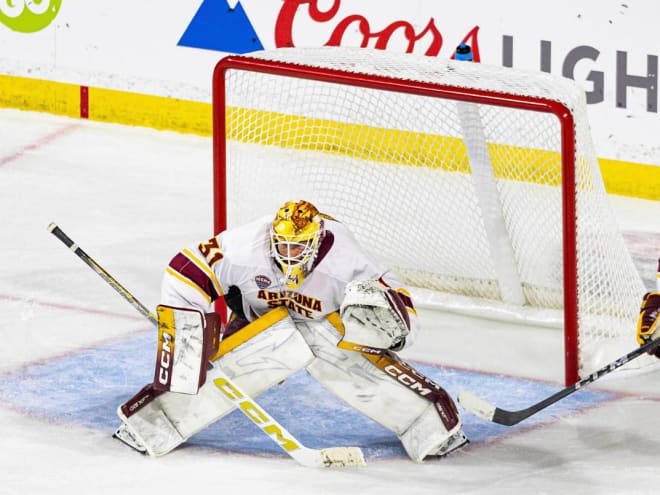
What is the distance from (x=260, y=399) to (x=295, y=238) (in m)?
0.71

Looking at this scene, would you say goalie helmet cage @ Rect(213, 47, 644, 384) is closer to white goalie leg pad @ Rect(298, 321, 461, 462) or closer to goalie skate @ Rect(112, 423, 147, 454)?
white goalie leg pad @ Rect(298, 321, 461, 462)

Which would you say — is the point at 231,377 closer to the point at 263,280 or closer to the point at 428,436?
the point at 263,280

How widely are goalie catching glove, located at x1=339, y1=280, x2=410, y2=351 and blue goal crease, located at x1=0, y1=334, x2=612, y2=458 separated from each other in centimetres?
35

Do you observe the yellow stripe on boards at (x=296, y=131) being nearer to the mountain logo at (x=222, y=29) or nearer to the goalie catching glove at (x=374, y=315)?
the mountain logo at (x=222, y=29)

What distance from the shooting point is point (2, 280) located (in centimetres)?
632

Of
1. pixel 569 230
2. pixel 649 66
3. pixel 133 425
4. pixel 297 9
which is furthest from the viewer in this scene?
pixel 297 9

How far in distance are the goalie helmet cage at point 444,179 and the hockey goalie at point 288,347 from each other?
66cm

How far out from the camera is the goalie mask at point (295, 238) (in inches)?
189

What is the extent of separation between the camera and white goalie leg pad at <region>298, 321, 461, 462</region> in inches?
193

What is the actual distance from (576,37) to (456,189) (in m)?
1.01

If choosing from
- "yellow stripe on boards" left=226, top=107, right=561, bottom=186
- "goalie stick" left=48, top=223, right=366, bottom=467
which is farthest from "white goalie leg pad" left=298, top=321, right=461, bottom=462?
"yellow stripe on boards" left=226, top=107, right=561, bottom=186

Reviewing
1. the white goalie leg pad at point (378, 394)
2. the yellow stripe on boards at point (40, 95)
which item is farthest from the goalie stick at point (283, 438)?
the yellow stripe on boards at point (40, 95)

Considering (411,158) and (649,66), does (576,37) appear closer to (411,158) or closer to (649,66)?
(649,66)

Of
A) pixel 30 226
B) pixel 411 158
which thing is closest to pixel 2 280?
pixel 30 226
